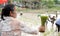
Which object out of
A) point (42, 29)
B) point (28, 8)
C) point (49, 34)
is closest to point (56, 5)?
point (28, 8)

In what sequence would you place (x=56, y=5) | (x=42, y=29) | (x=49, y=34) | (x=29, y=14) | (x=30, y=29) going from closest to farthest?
(x=30, y=29)
(x=42, y=29)
(x=49, y=34)
(x=29, y=14)
(x=56, y=5)

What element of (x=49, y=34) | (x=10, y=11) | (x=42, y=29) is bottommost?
(x=49, y=34)

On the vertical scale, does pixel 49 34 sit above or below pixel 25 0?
below

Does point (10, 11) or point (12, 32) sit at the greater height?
point (10, 11)

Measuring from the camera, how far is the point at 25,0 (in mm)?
5875

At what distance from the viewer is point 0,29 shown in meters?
1.02

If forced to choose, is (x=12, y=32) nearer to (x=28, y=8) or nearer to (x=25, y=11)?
(x=25, y=11)

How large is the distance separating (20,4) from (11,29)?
4.76m

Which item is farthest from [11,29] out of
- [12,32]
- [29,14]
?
[29,14]

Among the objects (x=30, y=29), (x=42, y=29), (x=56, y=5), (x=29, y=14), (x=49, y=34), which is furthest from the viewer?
(x=56, y=5)

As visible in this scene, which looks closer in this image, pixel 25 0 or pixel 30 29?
pixel 30 29

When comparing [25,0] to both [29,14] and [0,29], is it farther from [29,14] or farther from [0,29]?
[0,29]

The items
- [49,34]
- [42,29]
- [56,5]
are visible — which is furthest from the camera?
[56,5]

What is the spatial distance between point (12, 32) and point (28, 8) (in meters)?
4.93
